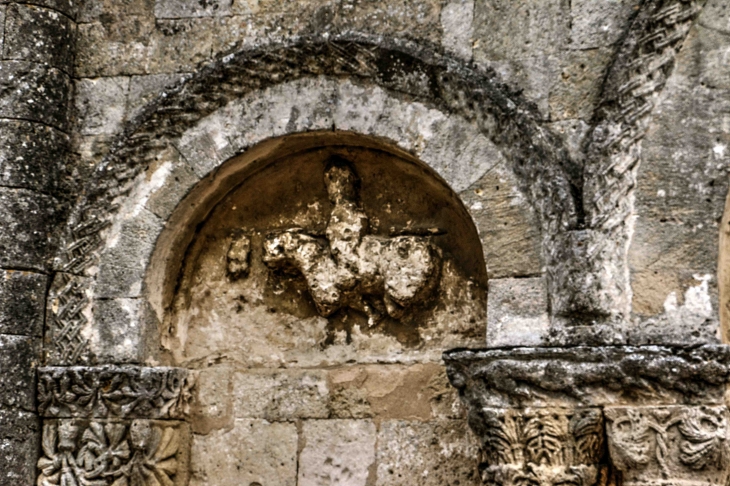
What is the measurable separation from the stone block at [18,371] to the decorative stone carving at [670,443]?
2.66m

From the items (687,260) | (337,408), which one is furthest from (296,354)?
(687,260)

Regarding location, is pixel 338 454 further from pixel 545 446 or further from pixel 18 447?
pixel 18 447

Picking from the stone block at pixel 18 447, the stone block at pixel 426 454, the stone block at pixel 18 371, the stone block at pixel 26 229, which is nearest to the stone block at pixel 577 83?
the stone block at pixel 426 454

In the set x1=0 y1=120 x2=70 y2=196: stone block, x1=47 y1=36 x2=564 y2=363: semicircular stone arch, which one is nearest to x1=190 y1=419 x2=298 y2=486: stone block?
x1=47 y1=36 x2=564 y2=363: semicircular stone arch

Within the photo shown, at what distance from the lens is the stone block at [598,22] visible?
517 centimetres

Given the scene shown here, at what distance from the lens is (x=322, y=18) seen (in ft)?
Answer: 18.5

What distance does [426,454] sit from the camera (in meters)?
5.48

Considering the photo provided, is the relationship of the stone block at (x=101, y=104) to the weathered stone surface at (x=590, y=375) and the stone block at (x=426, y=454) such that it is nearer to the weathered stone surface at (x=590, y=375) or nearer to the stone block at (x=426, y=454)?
the stone block at (x=426, y=454)

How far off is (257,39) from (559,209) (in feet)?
5.65

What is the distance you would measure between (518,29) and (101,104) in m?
2.07

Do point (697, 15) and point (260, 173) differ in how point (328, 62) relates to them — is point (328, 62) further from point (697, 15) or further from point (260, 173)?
point (697, 15)

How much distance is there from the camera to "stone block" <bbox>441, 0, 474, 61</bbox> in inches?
213

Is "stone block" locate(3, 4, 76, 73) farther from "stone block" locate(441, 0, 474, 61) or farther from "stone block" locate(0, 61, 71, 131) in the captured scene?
"stone block" locate(441, 0, 474, 61)

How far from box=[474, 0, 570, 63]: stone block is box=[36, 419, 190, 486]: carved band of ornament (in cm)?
229
